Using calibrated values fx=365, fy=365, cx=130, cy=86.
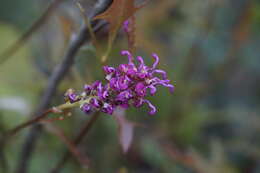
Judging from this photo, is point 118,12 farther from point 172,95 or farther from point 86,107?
point 172,95

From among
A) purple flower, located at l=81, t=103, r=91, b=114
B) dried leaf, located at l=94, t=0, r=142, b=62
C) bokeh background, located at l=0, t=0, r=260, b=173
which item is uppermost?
bokeh background, located at l=0, t=0, r=260, b=173

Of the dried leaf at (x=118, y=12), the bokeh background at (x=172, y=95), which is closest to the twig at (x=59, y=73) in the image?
the dried leaf at (x=118, y=12)

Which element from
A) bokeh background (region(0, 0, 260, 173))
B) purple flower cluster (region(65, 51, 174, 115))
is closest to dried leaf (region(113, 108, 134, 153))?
purple flower cluster (region(65, 51, 174, 115))

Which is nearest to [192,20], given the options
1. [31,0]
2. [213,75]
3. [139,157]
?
[213,75]

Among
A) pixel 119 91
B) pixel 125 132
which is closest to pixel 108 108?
pixel 119 91

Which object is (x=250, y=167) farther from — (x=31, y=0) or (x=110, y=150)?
(x=31, y=0)

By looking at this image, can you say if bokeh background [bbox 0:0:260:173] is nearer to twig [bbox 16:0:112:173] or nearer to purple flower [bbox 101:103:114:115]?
twig [bbox 16:0:112:173]

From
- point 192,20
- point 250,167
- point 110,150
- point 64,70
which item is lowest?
point 64,70
